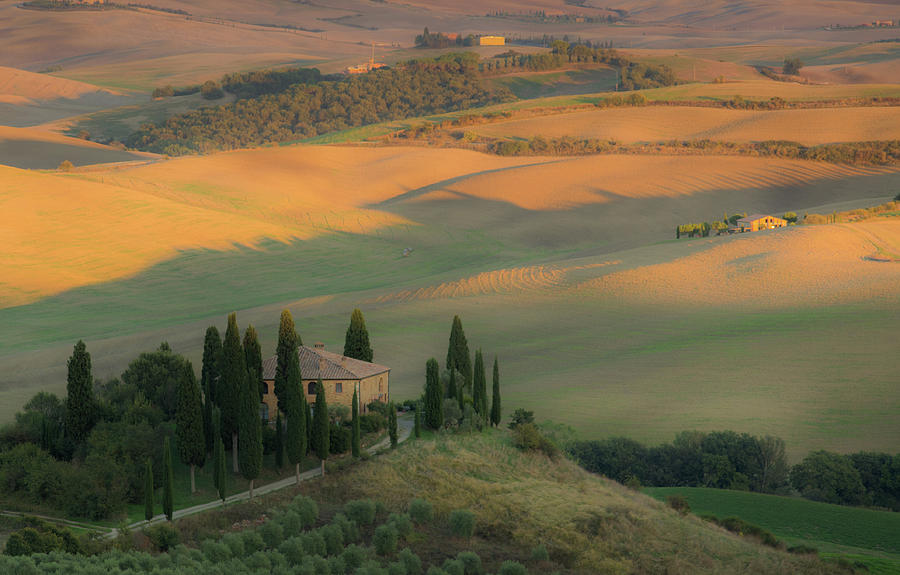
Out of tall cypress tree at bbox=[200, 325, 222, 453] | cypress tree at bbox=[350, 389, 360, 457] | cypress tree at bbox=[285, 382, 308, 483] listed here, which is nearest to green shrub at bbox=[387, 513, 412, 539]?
cypress tree at bbox=[350, 389, 360, 457]

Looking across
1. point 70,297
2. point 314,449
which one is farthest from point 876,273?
point 70,297

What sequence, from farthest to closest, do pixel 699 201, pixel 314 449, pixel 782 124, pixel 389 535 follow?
pixel 782 124 → pixel 699 201 → pixel 314 449 → pixel 389 535

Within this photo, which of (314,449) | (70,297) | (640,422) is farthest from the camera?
(70,297)

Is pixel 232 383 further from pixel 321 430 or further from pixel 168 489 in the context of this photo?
pixel 168 489

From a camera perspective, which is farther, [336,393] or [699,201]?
[699,201]

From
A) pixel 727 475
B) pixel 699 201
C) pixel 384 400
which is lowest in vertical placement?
pixel 727 475

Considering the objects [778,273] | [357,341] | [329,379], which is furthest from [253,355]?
[778,273]

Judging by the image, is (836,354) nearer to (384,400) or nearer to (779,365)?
(779,365)
